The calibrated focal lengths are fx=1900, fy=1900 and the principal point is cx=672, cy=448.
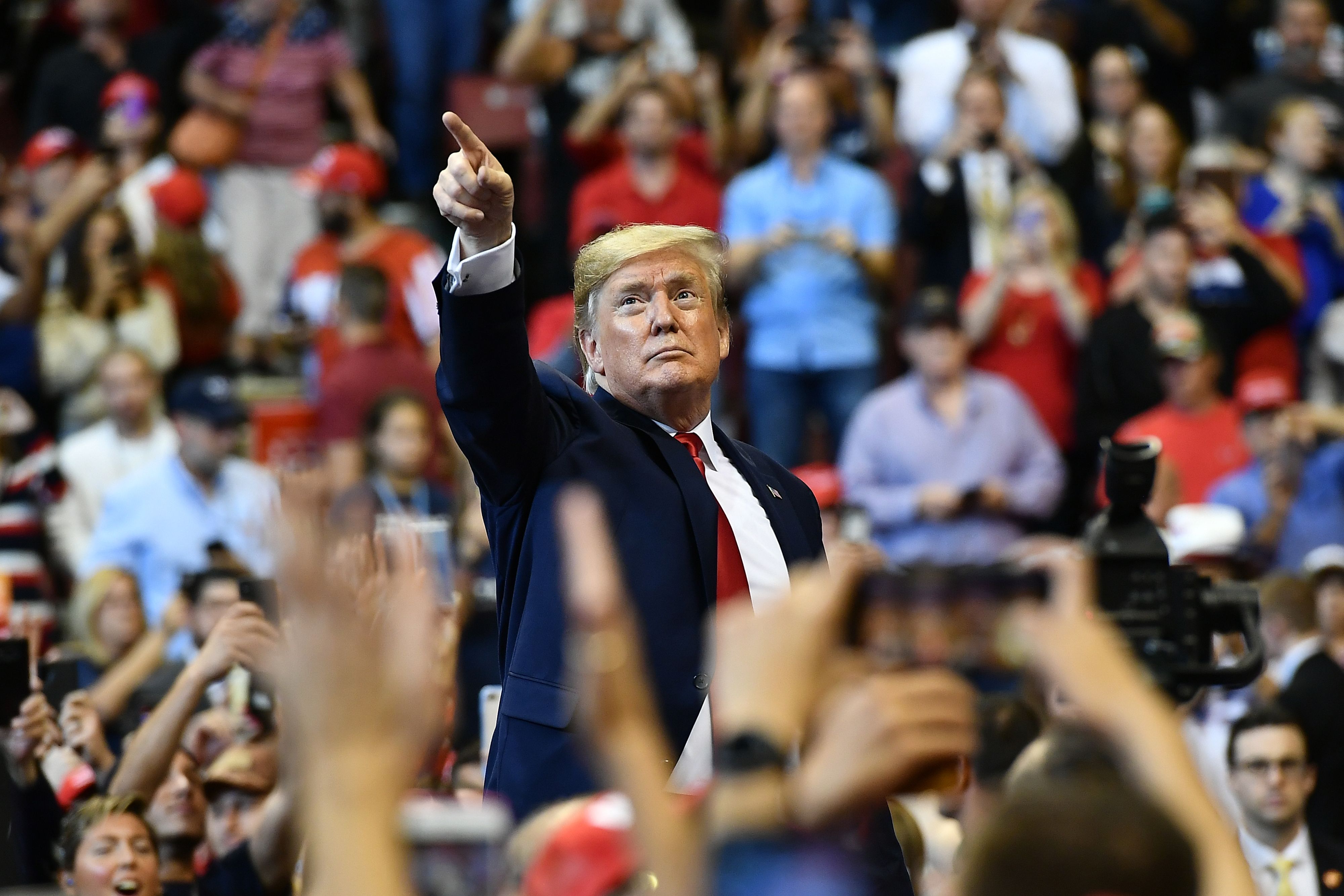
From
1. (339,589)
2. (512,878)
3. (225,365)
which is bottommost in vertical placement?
(225,365)

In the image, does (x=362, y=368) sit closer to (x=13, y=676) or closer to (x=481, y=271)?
(x=13, y=676)

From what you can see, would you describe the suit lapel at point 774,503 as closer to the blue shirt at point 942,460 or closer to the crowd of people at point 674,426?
the crowd of people at point 674,426

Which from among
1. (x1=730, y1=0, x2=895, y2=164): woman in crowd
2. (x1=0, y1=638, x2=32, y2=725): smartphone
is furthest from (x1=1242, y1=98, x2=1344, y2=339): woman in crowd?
(x1=0, y1=638, x2=32, y2=725): smartphone

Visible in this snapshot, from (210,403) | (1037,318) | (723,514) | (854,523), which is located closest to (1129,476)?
(723,514)

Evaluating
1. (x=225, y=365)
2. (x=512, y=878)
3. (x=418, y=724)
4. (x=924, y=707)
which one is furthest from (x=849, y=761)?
(x=225, y=365)

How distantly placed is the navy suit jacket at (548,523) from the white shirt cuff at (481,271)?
0.02 m

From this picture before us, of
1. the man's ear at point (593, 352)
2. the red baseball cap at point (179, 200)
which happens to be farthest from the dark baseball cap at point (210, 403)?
the man's ear at point (593, 352)

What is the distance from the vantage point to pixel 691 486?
338cm

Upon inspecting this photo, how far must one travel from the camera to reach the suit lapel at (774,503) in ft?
11.4

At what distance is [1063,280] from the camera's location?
27.7 feet

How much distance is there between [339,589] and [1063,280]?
286 inches

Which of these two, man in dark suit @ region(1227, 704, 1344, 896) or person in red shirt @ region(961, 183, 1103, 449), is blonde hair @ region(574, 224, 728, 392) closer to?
man in dark suit @ region(1227, 704, 1344, 896)

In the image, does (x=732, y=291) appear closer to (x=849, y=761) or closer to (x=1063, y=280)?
(x=1063, y=280)

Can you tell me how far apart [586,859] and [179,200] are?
779 centimetres
